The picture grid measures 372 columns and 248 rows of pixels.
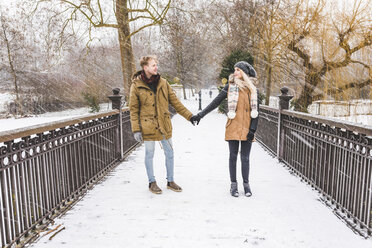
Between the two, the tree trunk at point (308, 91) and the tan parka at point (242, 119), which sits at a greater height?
the tree trunk at point (308, 91)

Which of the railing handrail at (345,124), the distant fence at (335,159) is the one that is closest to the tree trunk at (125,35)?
the distant fence at (335,159)

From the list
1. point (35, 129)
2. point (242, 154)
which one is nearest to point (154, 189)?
point (242, 154)

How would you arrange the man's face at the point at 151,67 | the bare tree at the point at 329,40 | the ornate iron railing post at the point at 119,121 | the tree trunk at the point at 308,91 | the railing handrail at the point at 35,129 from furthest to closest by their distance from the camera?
the tree trunk at the point at 308,91 < the bare tree at the point at 329,40 < the ornate iron railing post at the point at 119,121 < the man's face at the point at 151,67 < the railing handrail at the point at 35,129

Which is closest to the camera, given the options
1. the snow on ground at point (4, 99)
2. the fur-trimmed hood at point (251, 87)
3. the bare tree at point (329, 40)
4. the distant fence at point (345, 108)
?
the fur-trimmed hood at point (251, 87)

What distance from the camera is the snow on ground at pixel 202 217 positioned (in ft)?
8.84

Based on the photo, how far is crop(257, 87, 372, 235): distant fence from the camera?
281cm

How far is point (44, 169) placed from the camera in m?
2.98

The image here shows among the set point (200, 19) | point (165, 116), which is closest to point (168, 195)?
point (165, 116)

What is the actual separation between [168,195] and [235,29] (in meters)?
17.4

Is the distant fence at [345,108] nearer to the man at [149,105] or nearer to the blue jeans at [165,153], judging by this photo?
the blue jeans at [165,153]

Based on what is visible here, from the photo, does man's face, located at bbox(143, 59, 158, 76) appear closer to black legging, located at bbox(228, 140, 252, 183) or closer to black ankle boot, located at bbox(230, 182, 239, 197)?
black legging, located at bbox(228, 140, 252, 183)

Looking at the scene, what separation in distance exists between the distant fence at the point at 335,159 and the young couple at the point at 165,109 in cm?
98

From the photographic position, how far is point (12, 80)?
87.5ft

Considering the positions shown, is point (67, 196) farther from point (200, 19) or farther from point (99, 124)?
point (200, 19)
